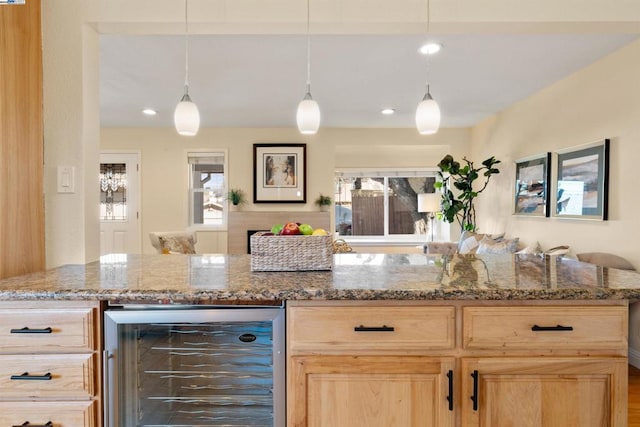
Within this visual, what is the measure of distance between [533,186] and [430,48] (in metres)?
2.03

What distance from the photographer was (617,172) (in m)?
2.85

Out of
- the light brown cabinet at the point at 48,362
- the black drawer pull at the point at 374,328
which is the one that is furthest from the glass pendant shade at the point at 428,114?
the light brown cabinet at the point at 48,362

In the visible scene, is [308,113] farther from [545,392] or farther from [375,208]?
[375,208]

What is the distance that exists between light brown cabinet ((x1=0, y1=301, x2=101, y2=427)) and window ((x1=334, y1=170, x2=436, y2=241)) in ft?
17.2

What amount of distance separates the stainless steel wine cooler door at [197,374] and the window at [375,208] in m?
5.05

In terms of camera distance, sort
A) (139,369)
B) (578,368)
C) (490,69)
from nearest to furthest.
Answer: (578,368), (139,369), (490,69)

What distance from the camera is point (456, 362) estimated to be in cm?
126

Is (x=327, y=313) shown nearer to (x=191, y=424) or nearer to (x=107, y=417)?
(x=191, y=424)

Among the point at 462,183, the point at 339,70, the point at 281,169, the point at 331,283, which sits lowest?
the point at 331,283

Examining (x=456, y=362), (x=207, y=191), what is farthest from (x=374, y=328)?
(x=207, y=191)

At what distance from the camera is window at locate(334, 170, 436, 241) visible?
20.9ft

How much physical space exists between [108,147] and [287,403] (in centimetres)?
566

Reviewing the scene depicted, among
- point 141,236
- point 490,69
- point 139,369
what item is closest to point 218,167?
point 141,236

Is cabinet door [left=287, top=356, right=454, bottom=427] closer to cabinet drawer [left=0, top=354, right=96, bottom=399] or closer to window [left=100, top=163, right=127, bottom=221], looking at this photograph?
cabinet drawer [left=0, top=354, right=96, bottom=399]
